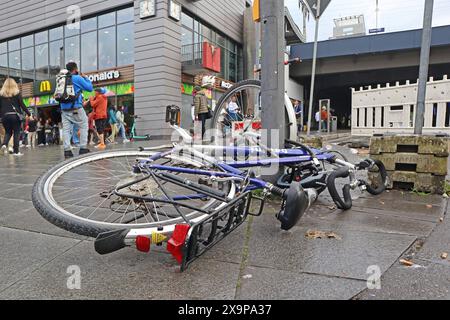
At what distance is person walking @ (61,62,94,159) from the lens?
6352 mm

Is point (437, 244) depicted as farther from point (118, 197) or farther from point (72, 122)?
point (72, 122)

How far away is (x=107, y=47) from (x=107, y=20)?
150 centimetres

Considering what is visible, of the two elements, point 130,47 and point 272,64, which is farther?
point 130,47

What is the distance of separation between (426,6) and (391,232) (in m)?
3.56

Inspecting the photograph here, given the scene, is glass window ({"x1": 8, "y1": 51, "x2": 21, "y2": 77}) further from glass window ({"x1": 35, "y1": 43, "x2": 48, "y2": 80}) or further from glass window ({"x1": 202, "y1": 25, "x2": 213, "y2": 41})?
glass window ({"x1": 202, "y1": 25, "x2": 213, "y2": 41})

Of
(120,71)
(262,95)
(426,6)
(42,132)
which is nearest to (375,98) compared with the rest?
(426,6)

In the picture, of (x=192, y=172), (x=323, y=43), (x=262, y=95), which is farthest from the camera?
(x=323, y=43)

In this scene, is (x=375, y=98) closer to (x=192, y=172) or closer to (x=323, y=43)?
(x=192, y=172)

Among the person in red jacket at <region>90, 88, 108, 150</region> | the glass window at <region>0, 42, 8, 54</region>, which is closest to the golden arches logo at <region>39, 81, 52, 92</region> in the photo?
the glass window at <region>0, 42, 8, 54</region>

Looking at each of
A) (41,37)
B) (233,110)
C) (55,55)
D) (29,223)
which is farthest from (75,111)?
(41,37)

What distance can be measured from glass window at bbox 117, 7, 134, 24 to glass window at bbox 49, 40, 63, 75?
5.26 m

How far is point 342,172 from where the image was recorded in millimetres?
3207

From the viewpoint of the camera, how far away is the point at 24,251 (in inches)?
93.6

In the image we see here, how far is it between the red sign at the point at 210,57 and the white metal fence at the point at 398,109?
10.1 metres
